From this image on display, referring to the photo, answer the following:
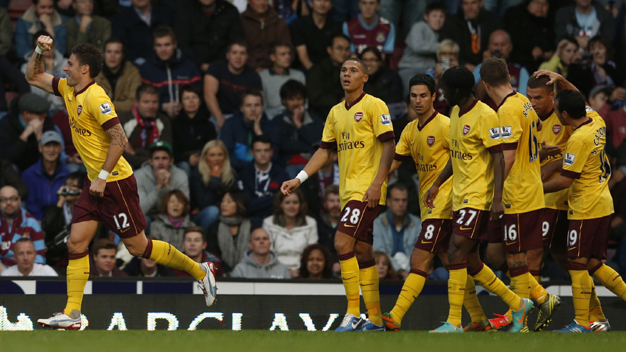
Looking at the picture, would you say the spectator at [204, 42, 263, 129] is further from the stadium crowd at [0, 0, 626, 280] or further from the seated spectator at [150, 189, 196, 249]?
the seated spectator at [150, 189, 196, 249]

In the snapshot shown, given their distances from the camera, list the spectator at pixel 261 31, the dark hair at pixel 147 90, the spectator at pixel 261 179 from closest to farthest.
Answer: the spectator at pixel 261 179 < the dark hair at pixel 147 90 < the spectator at pixel 261 31

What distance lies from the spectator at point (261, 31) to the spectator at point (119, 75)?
6.19ft

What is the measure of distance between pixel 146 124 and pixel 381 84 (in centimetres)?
352

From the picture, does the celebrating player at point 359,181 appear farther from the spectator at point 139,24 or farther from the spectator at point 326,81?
the spectator at point 139,24

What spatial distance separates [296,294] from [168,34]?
5042 millimetres

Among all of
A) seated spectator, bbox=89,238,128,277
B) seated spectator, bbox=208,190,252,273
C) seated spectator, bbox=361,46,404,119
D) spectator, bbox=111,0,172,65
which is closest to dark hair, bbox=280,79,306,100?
seated spectator, bbox=361,46,404,119

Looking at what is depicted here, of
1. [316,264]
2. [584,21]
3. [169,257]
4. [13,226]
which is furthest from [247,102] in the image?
[584,21]

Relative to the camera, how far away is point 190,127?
1302cm

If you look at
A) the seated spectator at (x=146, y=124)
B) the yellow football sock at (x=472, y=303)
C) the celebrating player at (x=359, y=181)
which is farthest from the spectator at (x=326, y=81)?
the yellow football sock at (x=472, y=303)

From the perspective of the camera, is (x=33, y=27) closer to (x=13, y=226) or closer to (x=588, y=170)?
(x=13, y=226)

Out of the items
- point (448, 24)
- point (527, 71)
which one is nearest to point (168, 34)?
point (448, 24)

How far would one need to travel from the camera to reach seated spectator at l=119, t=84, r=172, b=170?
41.4 feet

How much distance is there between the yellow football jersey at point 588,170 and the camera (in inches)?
340

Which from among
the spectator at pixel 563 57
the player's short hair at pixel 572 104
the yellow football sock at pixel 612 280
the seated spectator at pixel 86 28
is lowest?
the yellow football sock at pixel 612 280
